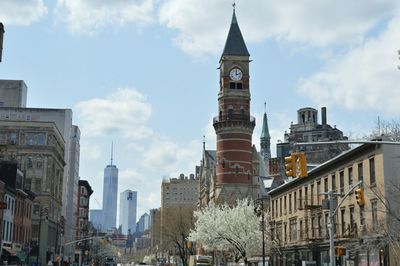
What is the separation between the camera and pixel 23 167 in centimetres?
9231

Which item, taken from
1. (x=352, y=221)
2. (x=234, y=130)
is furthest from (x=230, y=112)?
(x=352, y=221)

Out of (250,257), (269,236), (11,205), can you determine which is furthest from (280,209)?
(11,205)

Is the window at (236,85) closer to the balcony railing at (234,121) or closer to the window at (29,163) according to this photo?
the balcony railing at (234,121)

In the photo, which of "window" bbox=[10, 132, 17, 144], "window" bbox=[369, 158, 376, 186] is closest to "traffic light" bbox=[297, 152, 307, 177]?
"window" bbox=[369, 158, 376, 186]

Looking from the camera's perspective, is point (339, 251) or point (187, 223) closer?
point (339, 251)

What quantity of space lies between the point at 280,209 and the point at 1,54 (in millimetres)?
37935

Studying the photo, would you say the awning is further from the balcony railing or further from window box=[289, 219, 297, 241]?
the balcony railing

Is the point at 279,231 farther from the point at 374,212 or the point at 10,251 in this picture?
A: the point at 10,251

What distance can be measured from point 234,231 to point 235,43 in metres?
50.2

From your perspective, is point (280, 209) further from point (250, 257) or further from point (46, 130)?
point (46, 130)

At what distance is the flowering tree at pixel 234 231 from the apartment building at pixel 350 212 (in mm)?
5612

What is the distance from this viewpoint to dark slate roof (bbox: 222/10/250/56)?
11275cm

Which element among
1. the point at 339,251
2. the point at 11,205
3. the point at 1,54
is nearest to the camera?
the point at 339,251

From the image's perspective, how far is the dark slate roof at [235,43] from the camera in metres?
113
